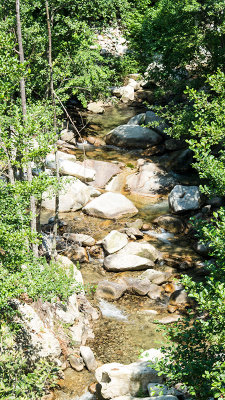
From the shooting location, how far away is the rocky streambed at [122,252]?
35.8ft

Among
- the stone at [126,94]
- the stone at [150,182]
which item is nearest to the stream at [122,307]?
the stone at [150,182]

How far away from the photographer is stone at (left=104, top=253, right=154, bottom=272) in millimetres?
14953

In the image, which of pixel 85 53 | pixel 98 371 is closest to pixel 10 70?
pixel 98 371

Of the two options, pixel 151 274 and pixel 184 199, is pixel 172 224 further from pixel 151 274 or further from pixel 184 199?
pixel 151 274

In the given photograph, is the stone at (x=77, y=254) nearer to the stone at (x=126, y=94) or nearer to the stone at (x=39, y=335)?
the stone at (x=39, y=335)

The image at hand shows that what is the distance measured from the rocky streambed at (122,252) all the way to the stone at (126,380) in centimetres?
2

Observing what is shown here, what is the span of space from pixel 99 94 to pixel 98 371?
635 inches

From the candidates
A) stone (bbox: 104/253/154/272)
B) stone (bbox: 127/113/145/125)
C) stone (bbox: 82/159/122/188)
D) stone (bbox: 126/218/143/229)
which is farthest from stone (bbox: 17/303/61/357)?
stone (bbox: 127/113/145/125)

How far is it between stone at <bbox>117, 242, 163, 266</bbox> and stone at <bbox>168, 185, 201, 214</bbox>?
2.96 m

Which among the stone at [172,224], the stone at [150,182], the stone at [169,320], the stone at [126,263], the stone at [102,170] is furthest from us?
the stone at [102,170]

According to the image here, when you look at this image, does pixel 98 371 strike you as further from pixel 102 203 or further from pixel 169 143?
pixel 169 143

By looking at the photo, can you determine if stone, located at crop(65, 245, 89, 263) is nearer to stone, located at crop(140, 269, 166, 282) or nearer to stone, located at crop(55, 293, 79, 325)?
stone, located at crop(140, 269, 166, 282)

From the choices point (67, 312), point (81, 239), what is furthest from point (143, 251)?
point (67, 312)

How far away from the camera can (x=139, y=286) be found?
13.9 metres
